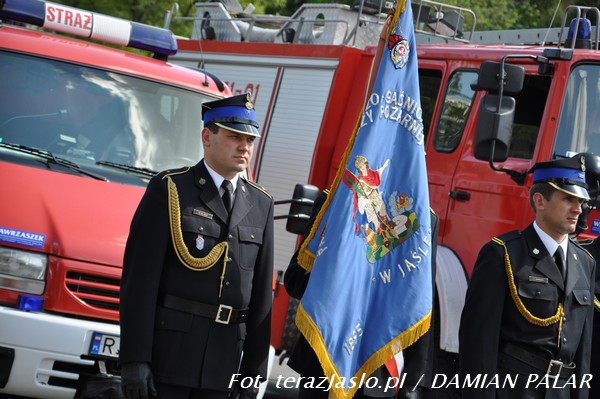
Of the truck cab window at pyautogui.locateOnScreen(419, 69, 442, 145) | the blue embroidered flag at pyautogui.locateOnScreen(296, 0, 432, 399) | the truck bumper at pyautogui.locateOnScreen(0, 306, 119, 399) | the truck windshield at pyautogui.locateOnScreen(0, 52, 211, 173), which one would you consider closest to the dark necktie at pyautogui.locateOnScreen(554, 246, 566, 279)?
the blue embroidered flag at pyautogui.locateOnScreen(296, 0, 432, 399)

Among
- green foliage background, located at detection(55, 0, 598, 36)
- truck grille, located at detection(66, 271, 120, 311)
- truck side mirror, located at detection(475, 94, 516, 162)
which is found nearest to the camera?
truck grille, located at detection(66, 271, 120, 311)

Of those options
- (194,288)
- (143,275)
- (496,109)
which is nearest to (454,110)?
(496,109)

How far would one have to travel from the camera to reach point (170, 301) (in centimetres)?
488

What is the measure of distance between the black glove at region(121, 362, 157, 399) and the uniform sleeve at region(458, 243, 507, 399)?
1.45 m

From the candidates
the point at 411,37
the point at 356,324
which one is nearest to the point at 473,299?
the point at 356,324

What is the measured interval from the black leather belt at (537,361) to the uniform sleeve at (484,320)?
0.10 m

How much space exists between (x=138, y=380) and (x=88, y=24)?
13.6 feet

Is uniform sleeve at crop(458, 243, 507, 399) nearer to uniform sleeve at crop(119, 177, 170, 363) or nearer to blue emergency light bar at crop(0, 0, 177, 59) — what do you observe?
uniform sleeve at crop(119, 177, 170, 363)

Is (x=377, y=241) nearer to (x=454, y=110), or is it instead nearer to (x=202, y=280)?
(x=202, y=280)

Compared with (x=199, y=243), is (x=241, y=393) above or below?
below

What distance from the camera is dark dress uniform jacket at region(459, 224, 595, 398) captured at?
5.09 meters

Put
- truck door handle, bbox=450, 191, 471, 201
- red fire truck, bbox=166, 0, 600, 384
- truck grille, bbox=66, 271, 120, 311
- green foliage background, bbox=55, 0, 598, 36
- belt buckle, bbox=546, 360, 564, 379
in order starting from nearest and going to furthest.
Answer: belt buckle, bbox=546, 360, 564, 379, truck grille, bbox=66, 271, 120, 311, red fire truck, bbox=166, 0, 600, 384, truck door handle, bbox=450, 191, 471, 201, green foliage background, bbox=55, 0, 598, 36

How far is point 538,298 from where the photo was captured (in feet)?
17.0

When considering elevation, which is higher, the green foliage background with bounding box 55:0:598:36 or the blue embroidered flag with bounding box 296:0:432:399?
the green foliage background with bounding box 55:0:598:36
